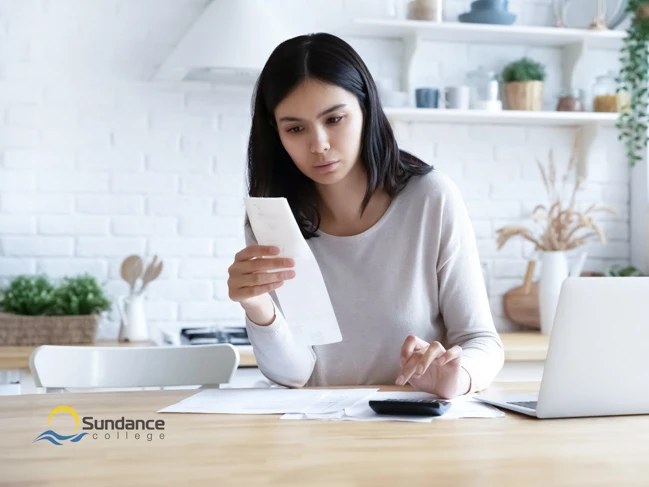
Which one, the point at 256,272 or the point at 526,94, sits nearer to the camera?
the point at 256,272

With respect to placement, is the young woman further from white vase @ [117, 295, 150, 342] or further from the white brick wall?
the white brick wall

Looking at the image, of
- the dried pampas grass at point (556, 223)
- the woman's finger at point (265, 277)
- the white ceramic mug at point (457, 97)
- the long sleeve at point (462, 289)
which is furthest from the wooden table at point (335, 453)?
the white ceramic mug at point (457, 97)

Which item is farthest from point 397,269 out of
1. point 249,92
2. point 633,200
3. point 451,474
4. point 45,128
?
point 633,200

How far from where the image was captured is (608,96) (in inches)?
134

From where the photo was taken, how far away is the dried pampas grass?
3.28 metres

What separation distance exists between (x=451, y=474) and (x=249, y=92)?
2.54 metres

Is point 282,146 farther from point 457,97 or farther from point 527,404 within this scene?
point 457,97

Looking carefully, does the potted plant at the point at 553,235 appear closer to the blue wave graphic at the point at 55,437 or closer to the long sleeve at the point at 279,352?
the long sleeve at the point at 279,352

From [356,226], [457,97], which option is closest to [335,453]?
[356,226]

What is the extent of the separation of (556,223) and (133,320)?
166 cm

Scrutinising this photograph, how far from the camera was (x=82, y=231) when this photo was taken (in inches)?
126

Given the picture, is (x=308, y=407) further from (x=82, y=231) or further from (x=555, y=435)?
(x=82, y=231)

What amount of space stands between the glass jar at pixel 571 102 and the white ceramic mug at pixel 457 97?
0.40 metres

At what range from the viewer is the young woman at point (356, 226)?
1713mm
